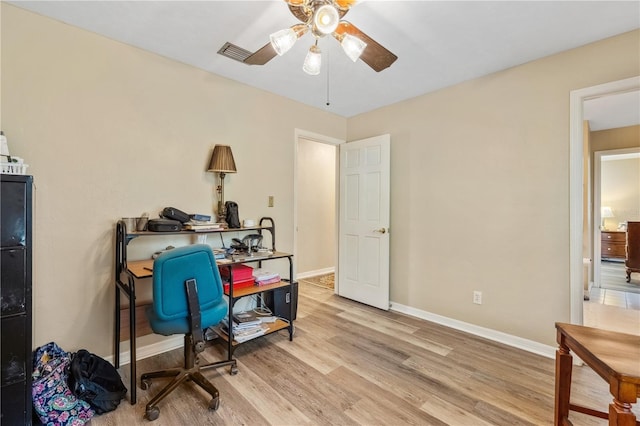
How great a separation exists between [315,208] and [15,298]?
3914mm

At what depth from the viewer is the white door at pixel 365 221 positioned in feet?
11.1

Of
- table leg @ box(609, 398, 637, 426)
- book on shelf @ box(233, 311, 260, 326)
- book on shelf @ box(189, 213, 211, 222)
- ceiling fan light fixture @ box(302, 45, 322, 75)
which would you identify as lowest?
book on shelf @ box(233, 311, 260, 326)

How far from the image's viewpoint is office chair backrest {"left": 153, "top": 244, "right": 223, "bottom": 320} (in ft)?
5.19

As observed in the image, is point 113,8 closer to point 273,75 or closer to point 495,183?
point 273,75

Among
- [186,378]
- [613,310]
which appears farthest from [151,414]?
[613,310]

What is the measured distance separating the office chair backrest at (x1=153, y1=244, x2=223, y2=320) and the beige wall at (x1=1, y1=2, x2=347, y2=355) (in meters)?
0.89

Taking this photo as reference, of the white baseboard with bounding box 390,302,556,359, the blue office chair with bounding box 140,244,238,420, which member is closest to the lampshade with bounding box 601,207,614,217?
the white baseboard with bounding box 390,302,556,359

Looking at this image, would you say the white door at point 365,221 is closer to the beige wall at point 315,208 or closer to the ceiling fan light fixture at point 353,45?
the beige wall at point 315,208

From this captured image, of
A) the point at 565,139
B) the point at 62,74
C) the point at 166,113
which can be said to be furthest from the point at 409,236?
the point at 62,74

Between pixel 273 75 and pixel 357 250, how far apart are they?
224 centimetres

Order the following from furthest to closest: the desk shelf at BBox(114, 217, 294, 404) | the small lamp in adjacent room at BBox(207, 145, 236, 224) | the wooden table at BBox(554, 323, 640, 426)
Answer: the small lamp in adjacent room at BBox(207, 145, 236, 224)
the desk shelf at BBox(114, 217, 294, 404)
the wooden table at BBox(554, 323, 640, 426)

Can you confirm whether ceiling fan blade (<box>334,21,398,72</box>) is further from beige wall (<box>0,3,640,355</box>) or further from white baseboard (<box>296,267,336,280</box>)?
white baseboard (<box>296,267,336,280</box>)

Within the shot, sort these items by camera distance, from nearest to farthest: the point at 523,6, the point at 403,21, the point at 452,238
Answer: the point at 523,6, the point at 403,21, the point at 452,238

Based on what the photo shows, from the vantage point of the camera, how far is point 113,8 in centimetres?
182
